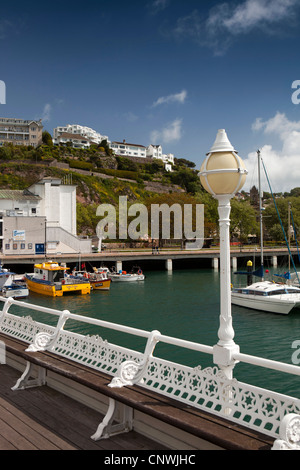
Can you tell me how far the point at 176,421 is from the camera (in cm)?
422

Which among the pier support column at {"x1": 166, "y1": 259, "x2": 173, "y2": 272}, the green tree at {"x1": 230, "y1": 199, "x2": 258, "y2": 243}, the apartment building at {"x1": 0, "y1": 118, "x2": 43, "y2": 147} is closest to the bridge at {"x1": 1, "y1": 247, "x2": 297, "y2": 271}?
the pier support column at {"x1": 166, "y1": 259, "x2": 173, "y2": 272}

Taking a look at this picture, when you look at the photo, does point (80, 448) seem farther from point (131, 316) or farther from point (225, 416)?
point (131, 316)

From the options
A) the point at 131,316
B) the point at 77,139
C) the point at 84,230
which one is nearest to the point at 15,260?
the point at 131,316

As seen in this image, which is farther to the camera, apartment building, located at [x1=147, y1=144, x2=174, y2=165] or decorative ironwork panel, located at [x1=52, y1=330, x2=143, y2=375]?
apartment building, located at [x1=147, y1=144, x2=174, y2=165]

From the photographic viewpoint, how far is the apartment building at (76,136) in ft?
487

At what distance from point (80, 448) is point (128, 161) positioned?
5396 inches

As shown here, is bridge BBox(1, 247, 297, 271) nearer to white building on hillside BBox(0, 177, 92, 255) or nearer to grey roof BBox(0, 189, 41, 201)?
white building on hillside BBox(0, 177, 92, 255)

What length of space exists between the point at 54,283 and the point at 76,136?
403 feet

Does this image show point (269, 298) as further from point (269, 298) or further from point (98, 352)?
point (98, 352)

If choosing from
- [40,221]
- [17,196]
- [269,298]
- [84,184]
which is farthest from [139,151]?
[269,298]

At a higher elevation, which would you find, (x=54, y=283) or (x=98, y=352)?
(x=98, y=352)

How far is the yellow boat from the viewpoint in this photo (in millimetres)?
36281

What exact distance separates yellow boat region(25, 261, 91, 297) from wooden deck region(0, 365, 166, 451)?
30.2 metres

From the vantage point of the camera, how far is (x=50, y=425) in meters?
5.30
